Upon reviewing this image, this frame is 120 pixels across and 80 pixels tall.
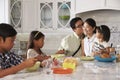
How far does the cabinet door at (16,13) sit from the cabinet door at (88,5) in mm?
995

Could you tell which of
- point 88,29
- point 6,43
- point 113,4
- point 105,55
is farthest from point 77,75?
point 113,4

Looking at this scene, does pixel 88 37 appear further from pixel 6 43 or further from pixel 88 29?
pixel 6 43

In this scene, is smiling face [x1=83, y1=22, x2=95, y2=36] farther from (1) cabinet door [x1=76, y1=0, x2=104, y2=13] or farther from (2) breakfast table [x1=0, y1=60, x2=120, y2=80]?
(1) cabinet door [x1=76, y1=0, x2=104, y2=13]

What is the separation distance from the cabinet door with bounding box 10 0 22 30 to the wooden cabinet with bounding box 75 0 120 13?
38.5 inches

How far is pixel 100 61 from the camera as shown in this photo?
7.44ft

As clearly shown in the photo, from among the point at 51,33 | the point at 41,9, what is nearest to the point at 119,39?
the point at 51,33

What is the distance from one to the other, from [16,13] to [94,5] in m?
1.31

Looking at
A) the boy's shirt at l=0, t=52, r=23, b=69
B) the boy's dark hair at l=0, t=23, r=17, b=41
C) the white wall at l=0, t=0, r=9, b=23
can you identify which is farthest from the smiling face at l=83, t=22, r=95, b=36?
the white wall at l=0, t=0, r=9, b=23

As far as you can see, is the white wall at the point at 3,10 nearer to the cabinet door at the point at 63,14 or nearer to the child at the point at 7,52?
the cabinet door at the point at 63,14

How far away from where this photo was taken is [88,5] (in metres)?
3.98

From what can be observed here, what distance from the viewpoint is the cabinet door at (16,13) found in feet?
13.5

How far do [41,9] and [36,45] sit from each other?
74.2 inches

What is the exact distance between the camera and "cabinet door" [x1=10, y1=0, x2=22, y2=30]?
13.5 feet

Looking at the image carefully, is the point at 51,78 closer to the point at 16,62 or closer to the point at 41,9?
the point at 16,62
